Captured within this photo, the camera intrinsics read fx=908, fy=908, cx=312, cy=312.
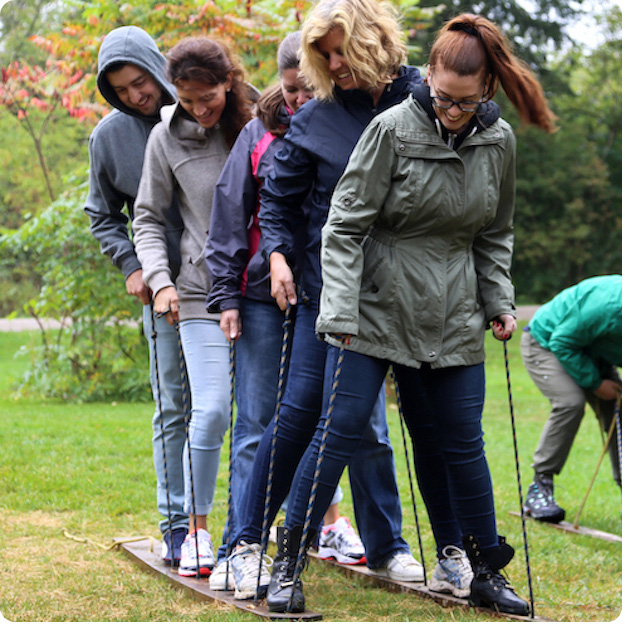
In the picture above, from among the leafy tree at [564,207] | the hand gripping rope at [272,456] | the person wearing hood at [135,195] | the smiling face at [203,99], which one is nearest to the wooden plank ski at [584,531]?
the person wearing hood at [135,195]

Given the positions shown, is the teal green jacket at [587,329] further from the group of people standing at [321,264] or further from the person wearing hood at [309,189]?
the person wearing hood at [309,189]

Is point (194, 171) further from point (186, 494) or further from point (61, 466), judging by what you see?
point (61, 466)

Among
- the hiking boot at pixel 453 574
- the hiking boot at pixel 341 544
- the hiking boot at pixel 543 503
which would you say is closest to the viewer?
the hiking boot at pixel 453 574

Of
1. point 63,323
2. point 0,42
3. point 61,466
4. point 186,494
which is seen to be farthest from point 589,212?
point 186,494

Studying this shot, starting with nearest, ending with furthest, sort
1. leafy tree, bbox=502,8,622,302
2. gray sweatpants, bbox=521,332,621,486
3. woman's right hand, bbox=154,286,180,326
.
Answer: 1. woman's right hand, bbox=154,286,180,326
2. gray sweatpants, bbox=521,332,621,486
3. leafy tree, bbox=502,8,622,302

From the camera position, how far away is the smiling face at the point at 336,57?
9.92ft

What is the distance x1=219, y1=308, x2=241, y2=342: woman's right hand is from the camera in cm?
331

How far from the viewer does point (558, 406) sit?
5.61m

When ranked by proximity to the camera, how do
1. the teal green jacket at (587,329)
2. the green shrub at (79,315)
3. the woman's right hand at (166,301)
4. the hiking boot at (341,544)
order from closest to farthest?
the woman's right hand at (166,301) < the hiking boot at (341,544) < the teal green jacket at (587,329) < the green shrub at (79,315)

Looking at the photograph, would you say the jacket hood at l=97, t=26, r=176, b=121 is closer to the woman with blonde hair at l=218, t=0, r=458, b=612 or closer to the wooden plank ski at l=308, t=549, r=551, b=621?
the woman with blonde hair at l=218, t=0, r=458, b=612

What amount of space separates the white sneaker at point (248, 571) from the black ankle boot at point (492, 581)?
71 cm

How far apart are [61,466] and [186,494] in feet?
8.41

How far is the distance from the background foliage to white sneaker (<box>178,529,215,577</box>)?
77.6 inches

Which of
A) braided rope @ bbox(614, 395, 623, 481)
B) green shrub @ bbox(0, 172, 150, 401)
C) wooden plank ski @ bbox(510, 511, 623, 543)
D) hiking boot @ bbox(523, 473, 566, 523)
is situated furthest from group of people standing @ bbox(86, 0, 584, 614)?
green shrub @ bbox(0, 172, 150, 401)
